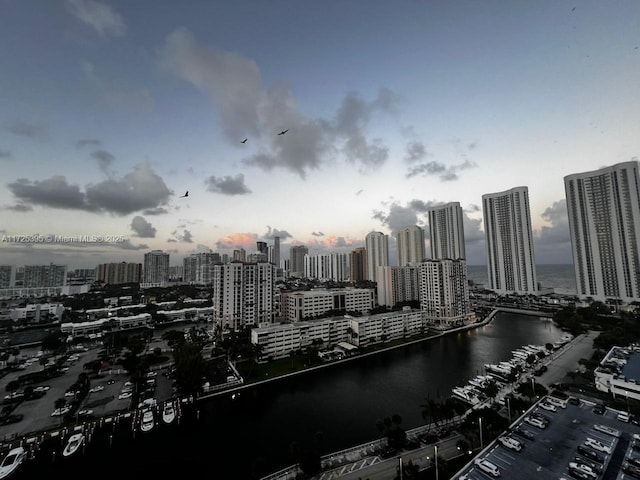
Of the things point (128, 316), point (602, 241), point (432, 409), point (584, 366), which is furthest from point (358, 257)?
point (432, 409)

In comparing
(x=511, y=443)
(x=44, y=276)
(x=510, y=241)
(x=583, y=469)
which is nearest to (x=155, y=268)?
(x=44, y=276)

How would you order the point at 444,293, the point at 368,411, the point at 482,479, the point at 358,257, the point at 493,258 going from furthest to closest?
the point at 358,257 < the point at 493,258 < the point at 444,293 < the point at 368,411 < the point at 482,479

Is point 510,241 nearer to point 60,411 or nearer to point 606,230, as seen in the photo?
point 606,230

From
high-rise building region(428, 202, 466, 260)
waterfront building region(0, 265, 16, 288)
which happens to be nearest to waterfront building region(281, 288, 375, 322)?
high-rise building region(428, 202, 466, 260)

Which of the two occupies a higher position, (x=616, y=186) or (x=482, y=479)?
(x=616, y=186)

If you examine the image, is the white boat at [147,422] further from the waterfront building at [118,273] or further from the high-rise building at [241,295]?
the waterfront building at [118,273]

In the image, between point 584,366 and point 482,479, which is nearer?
point 482,479

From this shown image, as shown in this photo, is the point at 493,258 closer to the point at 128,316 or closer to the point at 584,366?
the point at 584,366
